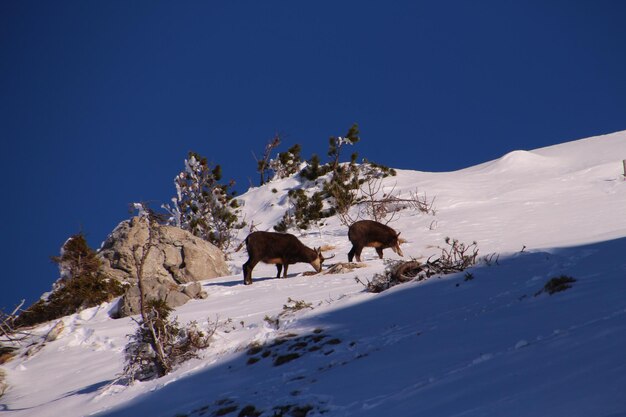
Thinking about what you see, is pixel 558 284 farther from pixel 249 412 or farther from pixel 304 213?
pixel 304 213

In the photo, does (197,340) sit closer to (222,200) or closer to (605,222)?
(605,222)

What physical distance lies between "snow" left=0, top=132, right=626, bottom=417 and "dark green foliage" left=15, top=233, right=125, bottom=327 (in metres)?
1.59

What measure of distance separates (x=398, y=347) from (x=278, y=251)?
9539 millimetres

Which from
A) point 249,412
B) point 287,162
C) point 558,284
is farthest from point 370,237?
point 287,162

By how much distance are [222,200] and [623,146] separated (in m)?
19.0

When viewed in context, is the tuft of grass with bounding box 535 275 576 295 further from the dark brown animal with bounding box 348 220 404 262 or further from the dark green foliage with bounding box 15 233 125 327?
the dark green foliage with bounding box 15 233 125 327

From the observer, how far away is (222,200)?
102 feet

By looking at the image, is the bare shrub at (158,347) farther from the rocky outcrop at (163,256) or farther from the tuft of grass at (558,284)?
the rocky outcrop at (163,256)

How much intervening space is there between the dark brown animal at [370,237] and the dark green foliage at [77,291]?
622 cm

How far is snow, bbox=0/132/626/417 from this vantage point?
4.66 meters

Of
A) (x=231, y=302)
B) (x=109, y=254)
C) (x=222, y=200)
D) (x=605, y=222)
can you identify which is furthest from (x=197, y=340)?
(x=222, y=200)

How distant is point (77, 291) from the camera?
16.9 metres

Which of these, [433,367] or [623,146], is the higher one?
[623,146]

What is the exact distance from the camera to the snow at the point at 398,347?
4656 mm
